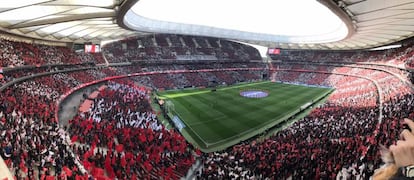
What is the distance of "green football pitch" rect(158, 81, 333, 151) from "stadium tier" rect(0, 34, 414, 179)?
24 cm

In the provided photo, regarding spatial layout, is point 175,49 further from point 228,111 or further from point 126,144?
point 126,144

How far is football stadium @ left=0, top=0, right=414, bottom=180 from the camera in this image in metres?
15.8

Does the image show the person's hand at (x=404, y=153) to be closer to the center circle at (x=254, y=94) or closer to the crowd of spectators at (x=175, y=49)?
the center circle at (x=254, y=94)

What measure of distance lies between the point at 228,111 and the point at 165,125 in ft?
32.2

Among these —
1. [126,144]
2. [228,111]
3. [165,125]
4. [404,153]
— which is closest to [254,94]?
[228,111]

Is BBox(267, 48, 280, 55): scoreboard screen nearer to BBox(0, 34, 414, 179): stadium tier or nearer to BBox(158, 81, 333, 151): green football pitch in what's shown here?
BBox(0, 34, 414, 179): stadium tier

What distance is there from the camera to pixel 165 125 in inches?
1239

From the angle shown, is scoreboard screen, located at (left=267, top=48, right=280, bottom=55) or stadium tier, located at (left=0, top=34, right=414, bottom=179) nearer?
stadium tier, located at (left=0, top=34, right=414, bottom=179)

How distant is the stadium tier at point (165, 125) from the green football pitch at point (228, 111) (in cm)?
24

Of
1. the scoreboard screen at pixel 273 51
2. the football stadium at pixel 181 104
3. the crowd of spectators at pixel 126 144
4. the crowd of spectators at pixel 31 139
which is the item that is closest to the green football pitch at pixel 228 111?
the football stadium at pixel 181 104

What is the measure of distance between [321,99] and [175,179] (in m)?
36.6

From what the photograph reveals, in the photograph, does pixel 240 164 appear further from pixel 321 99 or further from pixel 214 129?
pixel 321 99

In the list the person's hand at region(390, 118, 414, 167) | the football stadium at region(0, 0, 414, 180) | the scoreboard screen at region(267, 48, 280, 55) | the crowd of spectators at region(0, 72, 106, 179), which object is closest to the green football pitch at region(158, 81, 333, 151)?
the football stadium at region(0, 0, 414, 180)

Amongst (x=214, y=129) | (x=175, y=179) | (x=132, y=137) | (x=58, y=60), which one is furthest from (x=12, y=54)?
(x=175, y=179)
